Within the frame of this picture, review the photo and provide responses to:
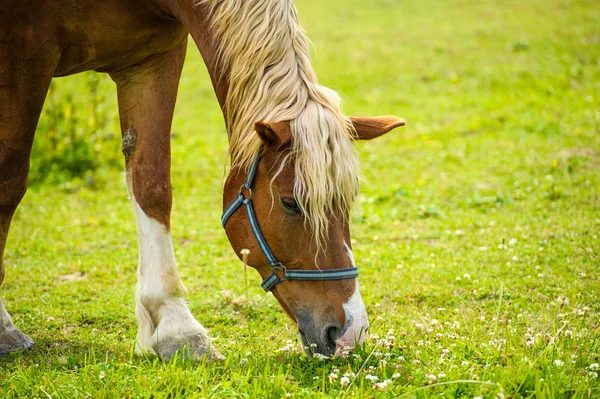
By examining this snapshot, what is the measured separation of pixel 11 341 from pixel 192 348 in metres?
1.06

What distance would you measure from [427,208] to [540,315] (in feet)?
8.57

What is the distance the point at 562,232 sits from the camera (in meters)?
5.55

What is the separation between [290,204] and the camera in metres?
3.07

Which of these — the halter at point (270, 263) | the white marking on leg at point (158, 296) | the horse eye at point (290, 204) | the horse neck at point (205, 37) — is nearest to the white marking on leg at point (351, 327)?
the halter at point (270, 263)

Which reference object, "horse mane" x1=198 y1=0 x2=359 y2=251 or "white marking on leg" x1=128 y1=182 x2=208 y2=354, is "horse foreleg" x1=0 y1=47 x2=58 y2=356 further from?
"horse mane" x1=198 y1=0 x2=359 y2=251

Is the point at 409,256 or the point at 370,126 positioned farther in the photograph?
the point at 409,256

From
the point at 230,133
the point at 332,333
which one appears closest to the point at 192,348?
the point at 332,333

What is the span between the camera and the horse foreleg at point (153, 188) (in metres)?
3.75

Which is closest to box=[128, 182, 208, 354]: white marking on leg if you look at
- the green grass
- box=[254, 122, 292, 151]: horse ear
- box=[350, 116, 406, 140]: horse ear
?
the green grass

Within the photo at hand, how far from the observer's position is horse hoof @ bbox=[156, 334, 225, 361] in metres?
3.48

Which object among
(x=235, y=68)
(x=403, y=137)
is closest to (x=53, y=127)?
(x=403, y=137)

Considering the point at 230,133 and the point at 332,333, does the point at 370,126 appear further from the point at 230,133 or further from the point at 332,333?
the point at 332,333

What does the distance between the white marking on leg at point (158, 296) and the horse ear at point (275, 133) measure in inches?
46.8

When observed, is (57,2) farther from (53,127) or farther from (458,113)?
(458,113)
